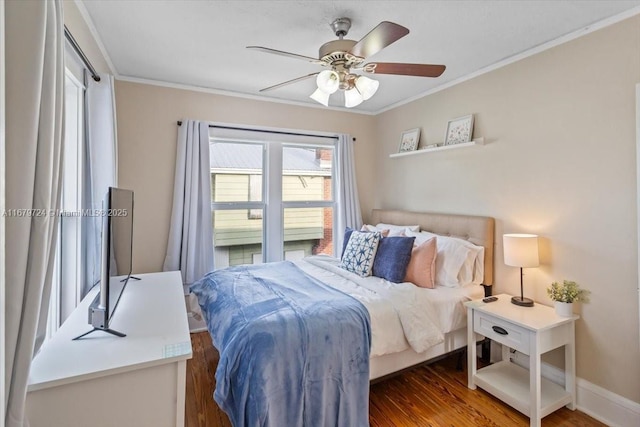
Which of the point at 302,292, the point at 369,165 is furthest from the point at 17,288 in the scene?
the point at 369,165

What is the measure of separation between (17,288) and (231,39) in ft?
6.61

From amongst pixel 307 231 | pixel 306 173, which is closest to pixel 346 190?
pixel 306 173

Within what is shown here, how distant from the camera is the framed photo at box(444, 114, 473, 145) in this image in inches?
113

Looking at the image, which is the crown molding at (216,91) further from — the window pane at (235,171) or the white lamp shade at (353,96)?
the white lamp shade at (353,96)

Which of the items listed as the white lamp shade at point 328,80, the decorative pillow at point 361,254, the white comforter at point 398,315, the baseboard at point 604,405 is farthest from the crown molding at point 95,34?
the baseboard at point 604,405

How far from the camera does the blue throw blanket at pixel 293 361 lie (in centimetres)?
157

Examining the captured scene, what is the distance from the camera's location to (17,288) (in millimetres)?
894

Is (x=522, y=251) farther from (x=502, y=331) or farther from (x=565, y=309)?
(x=502, y=331)

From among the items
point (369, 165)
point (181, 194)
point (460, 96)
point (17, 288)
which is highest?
point (460, 96)

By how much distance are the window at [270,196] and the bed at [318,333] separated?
93cm

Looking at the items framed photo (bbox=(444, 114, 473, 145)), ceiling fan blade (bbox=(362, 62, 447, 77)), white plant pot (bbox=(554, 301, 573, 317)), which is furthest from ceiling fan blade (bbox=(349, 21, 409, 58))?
white plant pot (bbox=(554, 301, 573, 317))

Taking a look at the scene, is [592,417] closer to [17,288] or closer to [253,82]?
[17,288]

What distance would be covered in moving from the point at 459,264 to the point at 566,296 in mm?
716

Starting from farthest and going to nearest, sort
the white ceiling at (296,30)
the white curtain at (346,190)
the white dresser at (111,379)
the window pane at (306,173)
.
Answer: the white curtain at (346,190) → the window pane at (306,173) → the white ceiling at (296,30) → the white dresser at (111,379)
